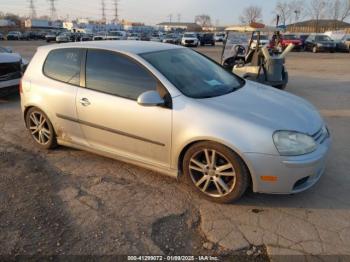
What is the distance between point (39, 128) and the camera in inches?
197

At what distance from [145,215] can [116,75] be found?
168 centimetres

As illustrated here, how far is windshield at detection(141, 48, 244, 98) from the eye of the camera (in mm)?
3826

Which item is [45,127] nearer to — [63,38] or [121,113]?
[121,113]

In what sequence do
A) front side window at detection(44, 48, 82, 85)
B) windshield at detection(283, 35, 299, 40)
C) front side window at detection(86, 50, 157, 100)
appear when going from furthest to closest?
1. windshield at detection(283, 35, 299, 40)
2. front side window at detection(44, 48, 82, 85)
3. front side window at detection(86, 50, 157, 100)

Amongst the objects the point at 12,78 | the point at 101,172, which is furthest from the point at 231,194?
the point at 12,78

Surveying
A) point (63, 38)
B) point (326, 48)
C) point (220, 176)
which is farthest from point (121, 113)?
point (63, 38)

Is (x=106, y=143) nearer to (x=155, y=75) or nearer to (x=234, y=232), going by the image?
(x=155, y=75)

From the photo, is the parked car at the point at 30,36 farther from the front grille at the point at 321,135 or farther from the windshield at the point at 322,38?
the front grille at the point at 321,135

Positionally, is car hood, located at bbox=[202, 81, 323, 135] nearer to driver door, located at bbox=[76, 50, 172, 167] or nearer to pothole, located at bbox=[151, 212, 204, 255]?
driver door, located at bbox=[76, 50, 172, 167]

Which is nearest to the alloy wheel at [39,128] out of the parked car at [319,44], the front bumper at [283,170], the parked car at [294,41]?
the front bumper at [283,170]

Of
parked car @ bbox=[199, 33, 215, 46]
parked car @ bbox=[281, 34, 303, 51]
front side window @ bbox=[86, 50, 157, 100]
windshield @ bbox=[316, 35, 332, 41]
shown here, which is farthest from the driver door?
parked car @ bbox=[199, 33, 215, 46]

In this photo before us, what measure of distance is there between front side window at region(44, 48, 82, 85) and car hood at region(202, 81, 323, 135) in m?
1.83

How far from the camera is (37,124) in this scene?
502cm

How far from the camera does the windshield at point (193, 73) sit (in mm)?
3826
